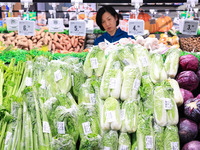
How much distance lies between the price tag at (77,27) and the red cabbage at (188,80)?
5.28 feet

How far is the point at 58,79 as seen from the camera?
93.0 inches

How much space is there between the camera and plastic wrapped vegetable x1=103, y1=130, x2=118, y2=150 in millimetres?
→ 1972

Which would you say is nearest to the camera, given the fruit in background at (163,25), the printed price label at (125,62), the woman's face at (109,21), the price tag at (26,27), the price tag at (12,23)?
the printed price label at (125,62)

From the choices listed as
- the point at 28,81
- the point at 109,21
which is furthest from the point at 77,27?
the point at 109,21

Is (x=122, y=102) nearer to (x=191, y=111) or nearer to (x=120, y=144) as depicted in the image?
(x=120, y=144)

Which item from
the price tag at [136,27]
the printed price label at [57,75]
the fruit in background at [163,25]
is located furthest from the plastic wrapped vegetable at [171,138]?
the fruit in background at [163,25]

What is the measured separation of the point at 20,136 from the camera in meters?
1.98

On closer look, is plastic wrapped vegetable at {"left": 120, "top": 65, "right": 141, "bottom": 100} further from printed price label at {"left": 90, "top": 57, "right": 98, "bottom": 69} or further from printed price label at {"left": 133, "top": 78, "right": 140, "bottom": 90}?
printed price label at {"left": 90, "top": 57, "right": 98, "bottom": 69}

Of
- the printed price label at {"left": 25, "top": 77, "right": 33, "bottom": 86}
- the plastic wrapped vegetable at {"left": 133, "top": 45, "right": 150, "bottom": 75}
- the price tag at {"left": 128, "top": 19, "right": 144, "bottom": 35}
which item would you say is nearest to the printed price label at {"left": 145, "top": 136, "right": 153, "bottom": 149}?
the plastic wrapped vegetable at {"left": 133, "top": 45, "right": 150, "bottom": 75}

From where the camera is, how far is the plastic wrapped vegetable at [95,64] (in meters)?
2.49

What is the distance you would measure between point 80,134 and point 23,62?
123 cm

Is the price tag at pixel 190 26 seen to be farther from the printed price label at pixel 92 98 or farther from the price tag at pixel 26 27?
the price tag at pixel 26 27

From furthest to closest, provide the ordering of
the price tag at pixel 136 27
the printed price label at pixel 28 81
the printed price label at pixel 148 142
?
the price tag at pixel 136 27 < the printed price label at pixel 28 81 < the printed price label at pixel 148 142

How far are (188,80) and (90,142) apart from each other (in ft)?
3.90
